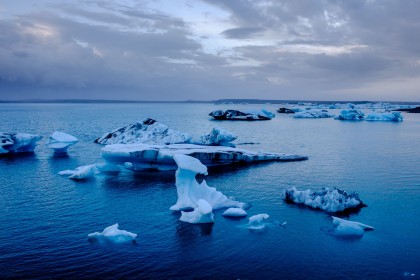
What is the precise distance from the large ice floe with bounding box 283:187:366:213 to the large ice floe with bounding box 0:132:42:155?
27.5 metres

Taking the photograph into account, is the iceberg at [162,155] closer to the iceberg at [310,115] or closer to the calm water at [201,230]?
the calm water at [201,230]

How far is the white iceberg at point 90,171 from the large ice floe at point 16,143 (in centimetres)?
1205

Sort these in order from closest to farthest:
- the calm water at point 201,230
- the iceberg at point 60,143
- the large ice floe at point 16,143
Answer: the calm water at point 201,230 < the iceberg at point 60,143 < the large ice floe at point 16,143

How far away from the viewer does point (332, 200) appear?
58.5 feet

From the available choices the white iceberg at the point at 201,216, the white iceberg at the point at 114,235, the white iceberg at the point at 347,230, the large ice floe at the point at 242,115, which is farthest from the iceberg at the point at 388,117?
the white iceberg at the point at 114,235

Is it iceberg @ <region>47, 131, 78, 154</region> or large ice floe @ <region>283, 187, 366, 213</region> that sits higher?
iceberg @ <region>47, 131, 78, 154</region>

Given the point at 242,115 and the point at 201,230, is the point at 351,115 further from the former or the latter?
the point at 201,230

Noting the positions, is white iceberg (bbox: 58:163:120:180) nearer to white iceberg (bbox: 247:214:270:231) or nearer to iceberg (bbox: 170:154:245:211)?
iceberg (bbox: 170:154:245:211)

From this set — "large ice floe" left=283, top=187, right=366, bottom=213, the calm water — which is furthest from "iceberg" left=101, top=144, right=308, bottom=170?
"large ice floe" left=283, top=187, right=366, bottom=213

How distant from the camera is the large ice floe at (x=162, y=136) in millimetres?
34844

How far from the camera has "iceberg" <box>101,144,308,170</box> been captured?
2597cm

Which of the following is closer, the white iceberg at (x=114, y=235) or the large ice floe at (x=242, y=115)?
the white iceberg at (x=114, y=235)

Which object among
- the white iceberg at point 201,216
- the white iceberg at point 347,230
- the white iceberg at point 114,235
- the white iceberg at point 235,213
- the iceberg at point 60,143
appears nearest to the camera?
the white iceberg at point 114,235

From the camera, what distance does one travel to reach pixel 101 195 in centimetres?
2033
